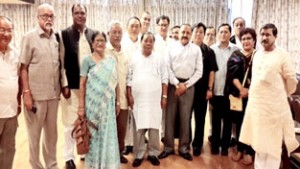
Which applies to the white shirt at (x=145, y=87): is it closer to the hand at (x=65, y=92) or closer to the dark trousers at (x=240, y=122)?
the hand at (x=65, y=92)

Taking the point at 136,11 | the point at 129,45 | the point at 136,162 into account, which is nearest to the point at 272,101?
the point at 136,162

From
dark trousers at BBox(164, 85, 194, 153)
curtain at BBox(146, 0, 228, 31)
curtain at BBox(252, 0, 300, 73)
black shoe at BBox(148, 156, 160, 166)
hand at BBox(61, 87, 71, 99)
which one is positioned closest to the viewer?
hand at BBox(61, 87, 71, 99)

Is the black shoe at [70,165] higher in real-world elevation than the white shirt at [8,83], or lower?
lower

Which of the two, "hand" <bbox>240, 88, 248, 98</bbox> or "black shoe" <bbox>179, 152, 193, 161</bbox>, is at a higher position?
"hand" <bbox>240, 88, 248, 98</bbox>

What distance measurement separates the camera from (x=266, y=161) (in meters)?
2.94

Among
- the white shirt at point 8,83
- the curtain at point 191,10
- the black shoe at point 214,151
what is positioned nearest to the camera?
the white shirt at point 8,83

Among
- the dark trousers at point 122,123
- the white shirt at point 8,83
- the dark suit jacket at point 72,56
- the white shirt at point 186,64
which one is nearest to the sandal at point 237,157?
the white shirt at point 186,64

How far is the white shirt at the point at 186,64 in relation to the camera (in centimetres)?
358

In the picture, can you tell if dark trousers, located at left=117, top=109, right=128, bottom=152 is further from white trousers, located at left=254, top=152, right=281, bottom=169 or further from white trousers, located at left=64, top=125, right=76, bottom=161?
white trousers, located at left=254, top=152, right=281, bottom=169

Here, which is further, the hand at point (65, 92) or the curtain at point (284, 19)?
the curtain at point (284, 19)

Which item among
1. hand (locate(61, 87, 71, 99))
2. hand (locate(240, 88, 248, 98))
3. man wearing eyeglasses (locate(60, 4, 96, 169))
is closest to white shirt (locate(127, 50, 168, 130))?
man wearing eyeglasses (locate(60, 4, 96, 169))

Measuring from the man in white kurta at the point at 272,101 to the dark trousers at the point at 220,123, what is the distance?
2.75ft

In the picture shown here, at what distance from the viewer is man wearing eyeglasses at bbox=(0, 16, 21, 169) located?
255 cm

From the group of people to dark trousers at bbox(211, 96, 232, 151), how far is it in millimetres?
12
